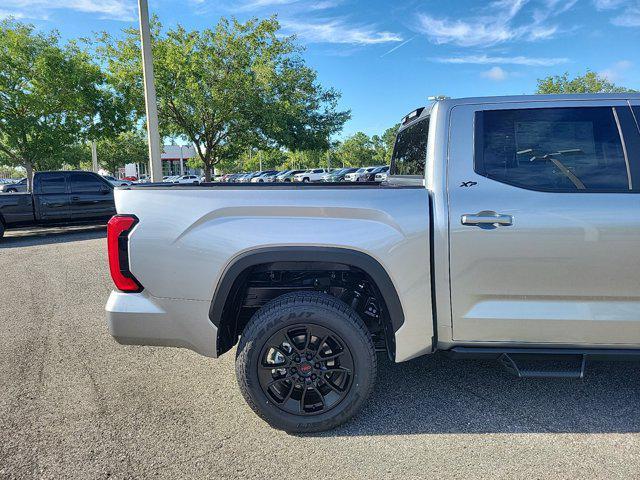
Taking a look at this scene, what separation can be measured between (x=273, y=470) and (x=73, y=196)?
11.9 m

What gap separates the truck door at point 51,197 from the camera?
1157cm

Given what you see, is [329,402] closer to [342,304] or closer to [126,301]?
[342,304]

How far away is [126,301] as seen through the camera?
8.83 feet

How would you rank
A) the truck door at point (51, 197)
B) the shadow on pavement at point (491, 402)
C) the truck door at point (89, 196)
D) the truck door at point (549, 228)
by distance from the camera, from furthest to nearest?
the truck door at point (89, 196), the truck door at point (51, 197), the shadow on pavement at point (491, 402), the truck door at point (549, 228)

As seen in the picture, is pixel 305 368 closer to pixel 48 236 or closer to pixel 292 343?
pixel 292 343

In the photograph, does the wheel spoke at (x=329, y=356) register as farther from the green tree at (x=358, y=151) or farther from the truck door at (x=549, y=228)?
the green tree at (x=358, y=151)

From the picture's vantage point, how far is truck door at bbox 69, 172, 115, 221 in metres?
12.1

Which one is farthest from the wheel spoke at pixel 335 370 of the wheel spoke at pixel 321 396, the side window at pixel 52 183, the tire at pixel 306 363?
the side window at pixel 52 183

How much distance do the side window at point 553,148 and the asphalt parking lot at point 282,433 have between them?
1.48m

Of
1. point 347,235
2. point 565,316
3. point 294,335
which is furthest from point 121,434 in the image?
point 565,316

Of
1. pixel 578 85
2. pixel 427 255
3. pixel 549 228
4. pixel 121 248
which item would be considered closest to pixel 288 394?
pixel 427 255

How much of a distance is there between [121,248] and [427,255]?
1.81 metres

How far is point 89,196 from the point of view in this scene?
12.4m

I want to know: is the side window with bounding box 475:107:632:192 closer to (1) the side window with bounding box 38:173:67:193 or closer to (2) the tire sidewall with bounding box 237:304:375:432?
(2) the tire sidewall with bounding box 237:304:375:432
